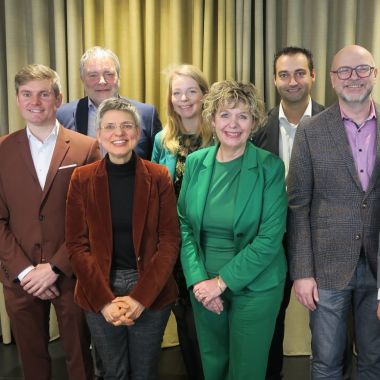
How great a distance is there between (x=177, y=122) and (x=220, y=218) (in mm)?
778

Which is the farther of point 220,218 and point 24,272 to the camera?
point 24,272

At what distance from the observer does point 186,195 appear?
2.21 meters

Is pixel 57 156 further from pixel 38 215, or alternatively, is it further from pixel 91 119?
pixel 91 119

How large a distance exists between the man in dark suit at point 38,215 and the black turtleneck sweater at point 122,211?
0.29m

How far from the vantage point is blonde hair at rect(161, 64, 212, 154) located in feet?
8.33

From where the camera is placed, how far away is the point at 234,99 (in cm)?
211

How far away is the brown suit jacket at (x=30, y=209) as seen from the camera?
7.38 ft

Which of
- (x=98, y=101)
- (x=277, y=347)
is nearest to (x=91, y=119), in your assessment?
(x=98, y=101)

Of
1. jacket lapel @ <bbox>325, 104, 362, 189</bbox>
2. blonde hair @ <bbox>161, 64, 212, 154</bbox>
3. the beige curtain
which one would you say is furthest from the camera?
the beige curtain

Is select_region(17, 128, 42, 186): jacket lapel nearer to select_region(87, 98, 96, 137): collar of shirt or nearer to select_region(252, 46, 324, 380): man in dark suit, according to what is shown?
select_region(87, 98, 96, 137): collar of shirt

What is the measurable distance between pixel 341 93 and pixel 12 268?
1.67m

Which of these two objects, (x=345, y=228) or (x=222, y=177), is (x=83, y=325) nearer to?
(x=222, y=177)

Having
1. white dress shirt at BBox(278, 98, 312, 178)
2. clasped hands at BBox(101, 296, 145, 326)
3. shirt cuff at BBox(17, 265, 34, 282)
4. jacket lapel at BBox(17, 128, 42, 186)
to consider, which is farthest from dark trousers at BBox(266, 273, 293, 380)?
jacket lapel at BBox(17, 128, 42, 186)

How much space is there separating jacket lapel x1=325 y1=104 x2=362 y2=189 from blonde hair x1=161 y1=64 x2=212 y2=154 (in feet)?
2.10
